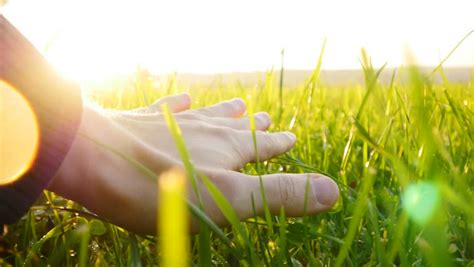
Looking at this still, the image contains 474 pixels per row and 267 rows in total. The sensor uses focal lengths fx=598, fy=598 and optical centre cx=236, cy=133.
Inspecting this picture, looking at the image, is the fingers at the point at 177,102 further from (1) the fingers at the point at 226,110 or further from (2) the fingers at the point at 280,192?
(2) the fingers at the point at 280,192

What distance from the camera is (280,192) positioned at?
1.06 meters

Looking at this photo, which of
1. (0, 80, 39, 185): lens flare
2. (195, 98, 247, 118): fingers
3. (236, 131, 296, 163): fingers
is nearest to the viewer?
(0, 80, 39, 185): lens flare

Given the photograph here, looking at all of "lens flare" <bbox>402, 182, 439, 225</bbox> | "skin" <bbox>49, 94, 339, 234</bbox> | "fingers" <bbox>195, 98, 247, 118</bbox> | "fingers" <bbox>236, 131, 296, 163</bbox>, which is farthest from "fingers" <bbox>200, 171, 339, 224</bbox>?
"fingers" <bbox>195, 98, 247, 118</bbox>

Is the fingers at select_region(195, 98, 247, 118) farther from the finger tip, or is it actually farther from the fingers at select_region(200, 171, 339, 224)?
the fingers at select_region(200, 171, 339, 224)

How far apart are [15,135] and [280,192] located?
1.49 ft

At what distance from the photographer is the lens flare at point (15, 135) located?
85 centimetres

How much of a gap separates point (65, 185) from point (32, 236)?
20 cm

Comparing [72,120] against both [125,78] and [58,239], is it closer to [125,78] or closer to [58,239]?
[58,239]

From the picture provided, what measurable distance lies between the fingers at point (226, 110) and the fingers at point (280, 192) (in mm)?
735

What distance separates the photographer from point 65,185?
0.97m

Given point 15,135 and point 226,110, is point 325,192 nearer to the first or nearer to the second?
point 15,135

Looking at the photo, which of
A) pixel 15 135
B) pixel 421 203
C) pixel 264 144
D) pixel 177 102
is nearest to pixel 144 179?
pixel 15 135

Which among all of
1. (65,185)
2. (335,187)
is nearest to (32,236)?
(65,185)

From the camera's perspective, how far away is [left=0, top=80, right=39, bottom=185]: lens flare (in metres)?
0.85
